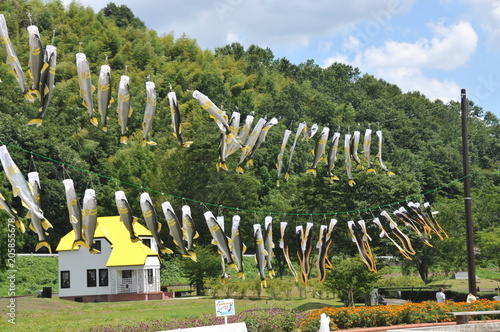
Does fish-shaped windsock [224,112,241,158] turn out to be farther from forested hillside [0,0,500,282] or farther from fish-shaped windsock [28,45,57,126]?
fish-shaped windsock [28,45,57,126]

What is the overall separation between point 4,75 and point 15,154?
2380 cm

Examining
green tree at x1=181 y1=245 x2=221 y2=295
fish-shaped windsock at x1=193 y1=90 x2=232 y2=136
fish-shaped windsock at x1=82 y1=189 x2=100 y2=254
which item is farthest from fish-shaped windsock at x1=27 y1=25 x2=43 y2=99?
green tree at x1=181 y1=245 x2=221 y2=295

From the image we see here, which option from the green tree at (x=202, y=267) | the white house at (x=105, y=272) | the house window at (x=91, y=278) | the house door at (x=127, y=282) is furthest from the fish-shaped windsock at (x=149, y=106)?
the house window at (x=91, y=278)

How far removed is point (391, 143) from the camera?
3066 inches

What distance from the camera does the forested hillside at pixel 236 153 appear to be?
40.5 metres

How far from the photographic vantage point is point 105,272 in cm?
4566

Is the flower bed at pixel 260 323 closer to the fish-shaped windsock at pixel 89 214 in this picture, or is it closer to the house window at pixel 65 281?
the fish-shaped windsock at pixel 89 214

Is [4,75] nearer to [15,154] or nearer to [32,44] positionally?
[15,154]

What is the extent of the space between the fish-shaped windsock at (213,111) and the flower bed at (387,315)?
659 cm

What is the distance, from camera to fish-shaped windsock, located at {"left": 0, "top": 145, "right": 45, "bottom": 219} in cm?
1434

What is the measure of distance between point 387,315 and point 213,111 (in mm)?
9297

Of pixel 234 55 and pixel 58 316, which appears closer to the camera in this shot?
pixel 58 316

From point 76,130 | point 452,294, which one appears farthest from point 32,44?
point 76,130

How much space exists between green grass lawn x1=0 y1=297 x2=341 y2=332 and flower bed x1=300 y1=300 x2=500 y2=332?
7.53 metres
